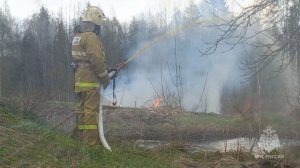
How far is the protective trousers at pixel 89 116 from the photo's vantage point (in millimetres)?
6613

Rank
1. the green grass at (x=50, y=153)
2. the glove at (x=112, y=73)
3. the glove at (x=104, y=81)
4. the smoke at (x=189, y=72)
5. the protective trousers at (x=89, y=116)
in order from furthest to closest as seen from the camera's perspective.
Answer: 1. the smoke at (x=189, y=72)
2. the glove at (x=112, y=73)
3. the glove at (x=104, y=81)
4. the protective trousers at (x=89, y=116)
5. the green grass at (x=50, y=153)

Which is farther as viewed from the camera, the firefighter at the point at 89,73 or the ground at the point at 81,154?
the firefighter at the point at 89,73

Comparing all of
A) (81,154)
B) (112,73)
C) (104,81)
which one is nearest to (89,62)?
(104,81)

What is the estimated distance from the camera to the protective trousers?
260 inches

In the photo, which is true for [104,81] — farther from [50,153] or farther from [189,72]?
[189,72]

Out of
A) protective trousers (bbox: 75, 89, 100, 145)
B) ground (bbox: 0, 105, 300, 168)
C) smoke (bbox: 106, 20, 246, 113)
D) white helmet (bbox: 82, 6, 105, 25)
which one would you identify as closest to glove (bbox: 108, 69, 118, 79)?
protective trousers (bbox: 75, 89, 100, 145)

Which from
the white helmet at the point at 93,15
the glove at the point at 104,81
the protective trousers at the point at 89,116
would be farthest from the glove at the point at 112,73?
the white helmet at the point at 93,15

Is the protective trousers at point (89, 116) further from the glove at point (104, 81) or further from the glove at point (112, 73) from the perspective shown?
the glove at point (112, 73)

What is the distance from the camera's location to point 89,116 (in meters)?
6.66

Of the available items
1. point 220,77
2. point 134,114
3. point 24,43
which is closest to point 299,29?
point 134,114

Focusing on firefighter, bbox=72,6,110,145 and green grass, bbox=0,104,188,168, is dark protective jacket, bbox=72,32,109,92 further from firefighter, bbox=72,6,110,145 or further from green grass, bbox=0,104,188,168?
green grass, bbox=0,104,188,168

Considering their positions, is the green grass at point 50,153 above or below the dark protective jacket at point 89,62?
below

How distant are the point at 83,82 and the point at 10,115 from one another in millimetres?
1375

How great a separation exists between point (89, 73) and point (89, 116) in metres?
0.65
